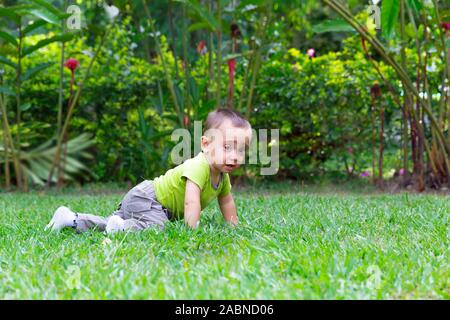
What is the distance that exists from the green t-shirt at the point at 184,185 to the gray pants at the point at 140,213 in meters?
0.04

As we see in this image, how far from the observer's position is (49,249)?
2316mm

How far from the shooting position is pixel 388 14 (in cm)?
412

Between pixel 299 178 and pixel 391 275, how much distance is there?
454 centimetres

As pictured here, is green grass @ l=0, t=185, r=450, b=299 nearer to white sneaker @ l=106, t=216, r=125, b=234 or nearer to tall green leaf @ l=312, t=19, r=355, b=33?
white sneaker @ l=106, t=216, r=125, b=234

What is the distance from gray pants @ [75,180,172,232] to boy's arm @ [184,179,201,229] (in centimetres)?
13

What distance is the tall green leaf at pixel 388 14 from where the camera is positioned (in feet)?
13.3

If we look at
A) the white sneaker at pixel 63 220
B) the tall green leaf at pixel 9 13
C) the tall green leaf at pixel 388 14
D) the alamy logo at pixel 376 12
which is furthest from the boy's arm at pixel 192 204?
the tall green leaf at pixel 9 13

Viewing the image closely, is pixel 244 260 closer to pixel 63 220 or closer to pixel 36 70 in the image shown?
pixel 63 220

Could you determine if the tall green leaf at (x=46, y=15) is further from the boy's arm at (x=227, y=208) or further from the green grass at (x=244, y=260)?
the boy's arm at (x=227, y=208)

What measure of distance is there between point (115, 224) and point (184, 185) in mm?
381

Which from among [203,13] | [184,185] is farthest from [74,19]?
[184,185]

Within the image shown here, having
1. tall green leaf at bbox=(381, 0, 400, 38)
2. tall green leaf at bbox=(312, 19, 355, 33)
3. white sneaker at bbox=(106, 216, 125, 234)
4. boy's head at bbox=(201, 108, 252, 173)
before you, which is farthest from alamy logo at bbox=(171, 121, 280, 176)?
tall green leaf at bbox=(381, 0, 400, 38)

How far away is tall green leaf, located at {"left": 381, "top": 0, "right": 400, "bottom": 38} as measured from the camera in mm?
4062

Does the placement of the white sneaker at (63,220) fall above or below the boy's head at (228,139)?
below
